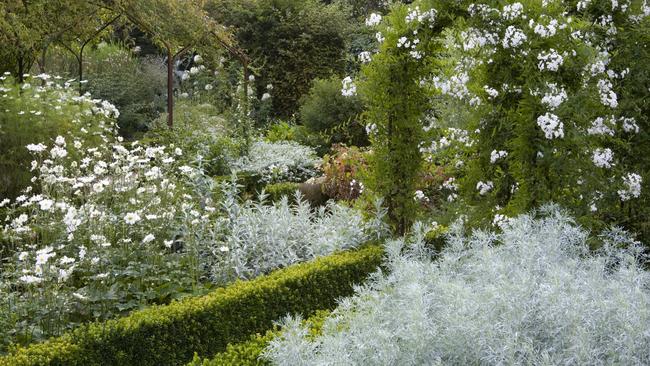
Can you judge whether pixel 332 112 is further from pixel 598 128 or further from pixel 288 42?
pixel 598 128

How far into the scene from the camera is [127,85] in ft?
40.4

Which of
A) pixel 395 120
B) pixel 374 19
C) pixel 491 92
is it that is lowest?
pixel 395 120

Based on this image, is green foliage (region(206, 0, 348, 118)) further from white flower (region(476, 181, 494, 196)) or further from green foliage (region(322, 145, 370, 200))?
white flower (region(476, 181, 494, 196))

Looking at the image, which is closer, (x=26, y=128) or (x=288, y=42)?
(x=26, y=128)

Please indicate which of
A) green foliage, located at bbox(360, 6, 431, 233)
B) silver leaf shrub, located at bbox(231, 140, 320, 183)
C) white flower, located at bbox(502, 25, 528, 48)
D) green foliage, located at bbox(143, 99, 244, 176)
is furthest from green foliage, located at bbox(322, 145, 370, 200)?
white flower, located at bbox(502, 25, 528, 48)

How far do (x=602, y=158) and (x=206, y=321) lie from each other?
8.34ft

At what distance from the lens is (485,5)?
496 cm

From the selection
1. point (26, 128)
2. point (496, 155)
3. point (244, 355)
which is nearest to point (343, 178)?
point (26, 128)

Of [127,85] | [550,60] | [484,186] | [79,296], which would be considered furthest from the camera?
[127,85]

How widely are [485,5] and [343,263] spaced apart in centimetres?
185

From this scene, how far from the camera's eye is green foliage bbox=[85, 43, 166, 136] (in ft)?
39.4

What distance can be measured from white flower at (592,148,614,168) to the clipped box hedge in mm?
1465

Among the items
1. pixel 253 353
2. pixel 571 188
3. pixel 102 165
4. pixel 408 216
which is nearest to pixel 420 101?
pixel 408 216

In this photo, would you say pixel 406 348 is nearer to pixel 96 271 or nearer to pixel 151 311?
pixel 151 311
